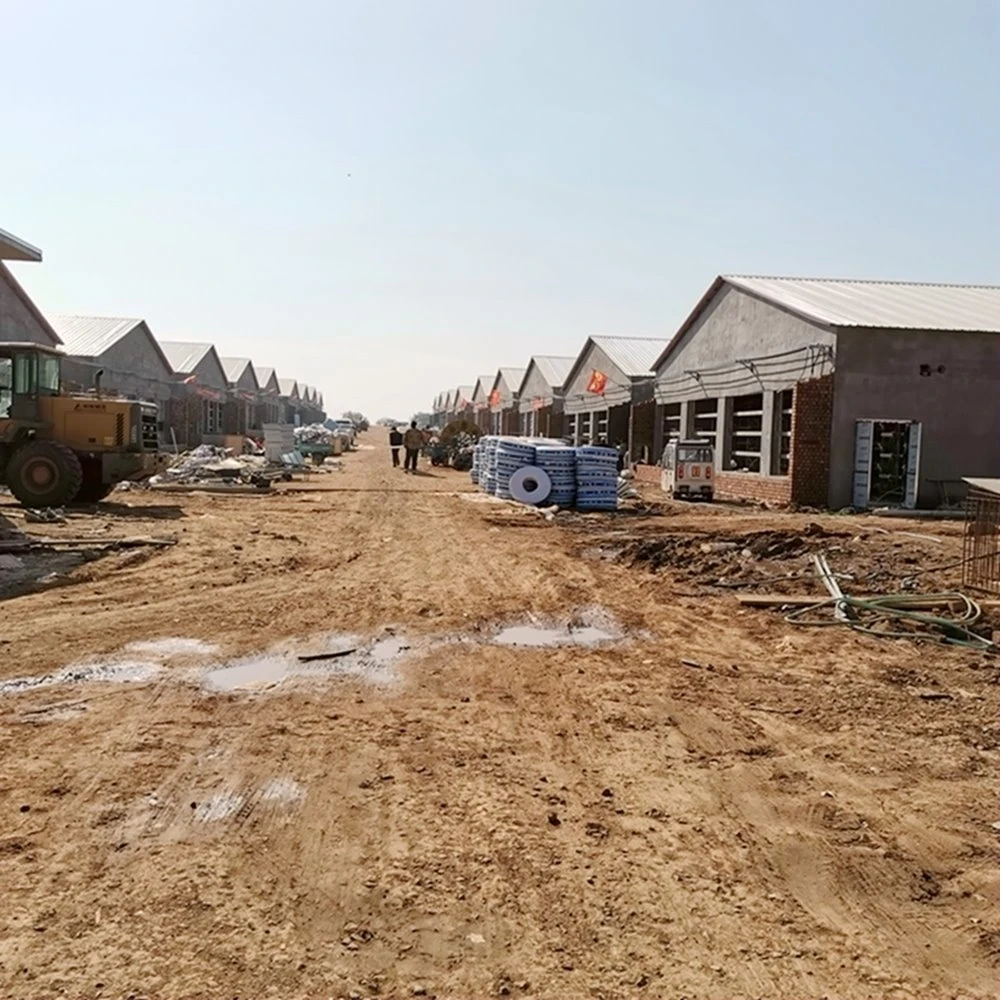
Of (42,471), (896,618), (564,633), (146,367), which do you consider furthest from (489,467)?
(146,367)

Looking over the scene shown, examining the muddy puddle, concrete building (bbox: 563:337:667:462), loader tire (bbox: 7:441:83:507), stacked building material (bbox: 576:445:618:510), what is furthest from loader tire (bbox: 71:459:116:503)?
concrete building (bbox: 563:337:667:462)

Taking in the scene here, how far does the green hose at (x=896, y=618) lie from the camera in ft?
27.2

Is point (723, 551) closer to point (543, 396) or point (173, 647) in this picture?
point (173, 647)

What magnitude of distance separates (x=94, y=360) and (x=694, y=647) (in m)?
34.2

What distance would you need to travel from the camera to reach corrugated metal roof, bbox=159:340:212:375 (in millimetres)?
51000

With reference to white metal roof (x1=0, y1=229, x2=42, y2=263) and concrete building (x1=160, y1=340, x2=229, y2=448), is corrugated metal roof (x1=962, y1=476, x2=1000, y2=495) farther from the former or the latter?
concrete building (x1=160, y1=340, x2=229, y2=448)

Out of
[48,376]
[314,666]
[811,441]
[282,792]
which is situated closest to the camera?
[282,792]

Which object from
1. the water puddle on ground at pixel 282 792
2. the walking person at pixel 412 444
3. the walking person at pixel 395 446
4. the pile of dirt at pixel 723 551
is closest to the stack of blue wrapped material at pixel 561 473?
the pile of dirt at pixel 723 551

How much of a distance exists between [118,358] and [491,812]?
39222mm

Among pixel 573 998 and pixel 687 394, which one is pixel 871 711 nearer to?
pixel 573 998

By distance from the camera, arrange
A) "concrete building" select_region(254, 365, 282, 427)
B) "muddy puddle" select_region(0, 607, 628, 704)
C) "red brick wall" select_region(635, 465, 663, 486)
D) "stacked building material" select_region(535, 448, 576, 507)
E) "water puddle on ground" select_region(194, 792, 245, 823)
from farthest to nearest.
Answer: "concrete building" select_region(254, 365, 282, 427) → "red brick wall" select_region(635, 465, 663, 486) → "stacked building material" select_region(535, 448, 576, 507) → "muddy puddle" select_region(0, 607, 628, 704) → "water puddle on ground" select_region(194, 792, 245, 823)

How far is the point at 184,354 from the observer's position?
2103 inches

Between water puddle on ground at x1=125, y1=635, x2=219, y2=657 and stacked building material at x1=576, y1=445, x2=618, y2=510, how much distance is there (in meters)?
13.8

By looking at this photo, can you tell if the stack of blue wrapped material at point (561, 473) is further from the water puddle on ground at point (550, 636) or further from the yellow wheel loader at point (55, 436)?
the water puddle on ground at point (550, 636)
